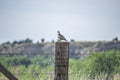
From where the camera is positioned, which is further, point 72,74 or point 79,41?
point 79,41

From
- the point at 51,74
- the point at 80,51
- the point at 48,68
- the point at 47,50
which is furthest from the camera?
the point at 47,50

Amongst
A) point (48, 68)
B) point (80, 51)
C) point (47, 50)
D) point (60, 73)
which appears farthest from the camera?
point (47, 50)

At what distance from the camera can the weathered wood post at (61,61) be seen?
11195 millimetres

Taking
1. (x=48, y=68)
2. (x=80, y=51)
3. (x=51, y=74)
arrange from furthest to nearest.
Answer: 1. (x=80, y=51)
2. (x=48, y=68)
3. (x=51, y=74)

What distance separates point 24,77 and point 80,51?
103642mm

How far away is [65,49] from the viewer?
1123 cm

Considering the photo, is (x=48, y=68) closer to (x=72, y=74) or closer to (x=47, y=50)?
(x=72, y=74)

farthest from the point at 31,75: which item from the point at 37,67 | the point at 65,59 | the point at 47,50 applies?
the point at 47,50

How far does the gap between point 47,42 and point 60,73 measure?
12210 cm

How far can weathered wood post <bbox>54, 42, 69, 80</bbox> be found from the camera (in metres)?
11.2

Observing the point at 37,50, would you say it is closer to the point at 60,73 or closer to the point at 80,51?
the point at 80,51

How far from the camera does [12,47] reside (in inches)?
4911

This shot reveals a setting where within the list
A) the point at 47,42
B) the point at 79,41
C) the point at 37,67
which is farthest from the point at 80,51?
the point at 37,67

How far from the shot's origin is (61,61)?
11211mm
